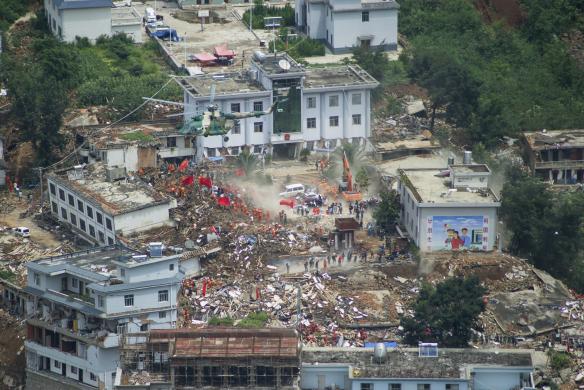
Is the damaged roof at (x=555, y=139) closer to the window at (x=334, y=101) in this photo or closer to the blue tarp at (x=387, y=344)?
the window at (x=334, y=101)

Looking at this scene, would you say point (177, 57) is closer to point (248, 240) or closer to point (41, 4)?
point (41, 4)

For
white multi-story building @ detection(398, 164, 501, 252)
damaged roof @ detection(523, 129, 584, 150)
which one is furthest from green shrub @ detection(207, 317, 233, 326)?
damaged roof @ detection(523, 129, 584, 150)

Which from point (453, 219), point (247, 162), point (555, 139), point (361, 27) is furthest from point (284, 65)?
point (453, 219)

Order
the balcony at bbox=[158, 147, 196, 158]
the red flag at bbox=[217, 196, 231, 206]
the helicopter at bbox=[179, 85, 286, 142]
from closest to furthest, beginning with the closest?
the red flag at bbox=[217, 196, 231, 206]
the helicopter at bbox=[179, 85, 286, 142]
the balcony at bbox=[158, 147, 196, 158]

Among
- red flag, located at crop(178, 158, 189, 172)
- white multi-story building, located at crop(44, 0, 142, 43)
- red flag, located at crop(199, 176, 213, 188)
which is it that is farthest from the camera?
white multi-story building, located at crop(44, 0, 142, 43)

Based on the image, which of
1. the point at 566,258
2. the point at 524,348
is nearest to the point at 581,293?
the point at 566,258

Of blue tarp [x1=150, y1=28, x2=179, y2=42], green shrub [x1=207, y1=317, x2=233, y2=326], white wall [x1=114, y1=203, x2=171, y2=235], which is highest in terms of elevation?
blue tarp [x1=150, y1=28, x2=179, y2=42]

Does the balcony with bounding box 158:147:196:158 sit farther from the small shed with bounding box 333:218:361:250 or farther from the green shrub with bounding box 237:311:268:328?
the green shrub with bounding box 237:311:268:328
